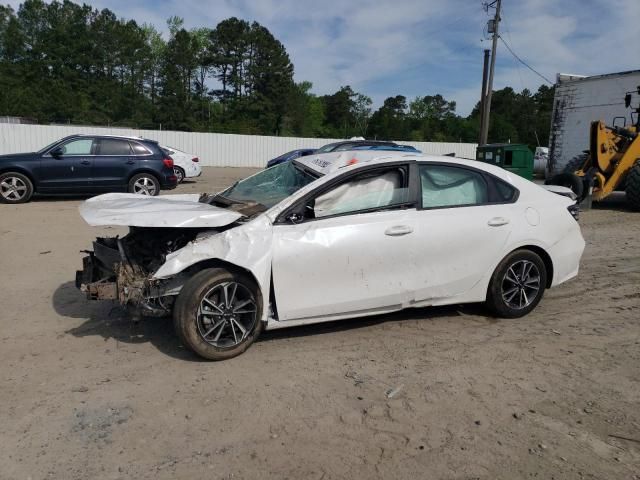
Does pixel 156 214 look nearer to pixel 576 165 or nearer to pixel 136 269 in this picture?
pixel 136 269

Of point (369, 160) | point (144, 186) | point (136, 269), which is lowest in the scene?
point (136, 269)

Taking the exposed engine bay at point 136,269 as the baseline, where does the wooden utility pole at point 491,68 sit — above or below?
above

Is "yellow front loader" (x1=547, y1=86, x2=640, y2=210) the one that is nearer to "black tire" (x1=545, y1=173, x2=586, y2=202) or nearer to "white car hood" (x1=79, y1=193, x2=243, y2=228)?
"black tire" (x1=545, y1=173, x2=586, y2=202)

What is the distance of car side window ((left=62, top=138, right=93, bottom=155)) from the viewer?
11875mm

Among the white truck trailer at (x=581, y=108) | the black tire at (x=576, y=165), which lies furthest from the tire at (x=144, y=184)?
the white truck trailer at (x=581, y=108)

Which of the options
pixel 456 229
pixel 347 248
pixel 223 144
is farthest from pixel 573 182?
pixel 223 144

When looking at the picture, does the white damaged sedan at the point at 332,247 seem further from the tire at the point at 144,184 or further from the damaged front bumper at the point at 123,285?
the tire at the point at 144,184

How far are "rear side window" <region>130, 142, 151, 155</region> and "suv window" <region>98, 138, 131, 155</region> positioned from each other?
0.37 feet

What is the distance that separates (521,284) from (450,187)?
1178 mm

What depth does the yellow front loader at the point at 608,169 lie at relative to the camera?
1206cm

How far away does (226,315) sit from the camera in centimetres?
396

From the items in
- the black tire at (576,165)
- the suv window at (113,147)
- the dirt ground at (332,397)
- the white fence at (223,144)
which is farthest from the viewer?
the white fence at (223,144)

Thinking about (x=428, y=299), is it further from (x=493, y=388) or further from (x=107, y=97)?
(x=107, y=97)

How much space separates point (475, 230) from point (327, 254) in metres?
1.46
